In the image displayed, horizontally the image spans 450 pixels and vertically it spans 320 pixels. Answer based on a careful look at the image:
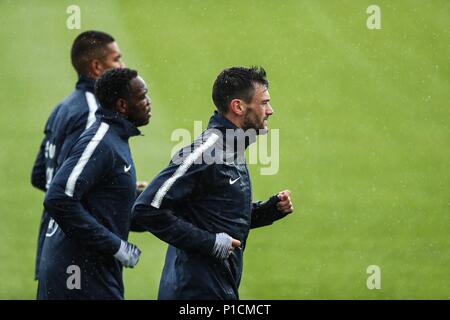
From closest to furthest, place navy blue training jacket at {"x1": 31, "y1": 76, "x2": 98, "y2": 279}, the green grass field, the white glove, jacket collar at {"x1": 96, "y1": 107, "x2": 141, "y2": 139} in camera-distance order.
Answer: the white glove, jacket collar at {"x1": 96, "y1": 107, "x2": 141, "y2": 139}, navy blue training jacket at {"x1": 31, "y1": 76, "x2": 98, "y2": 279}, the green grass field

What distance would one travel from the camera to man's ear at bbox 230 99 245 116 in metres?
5.36

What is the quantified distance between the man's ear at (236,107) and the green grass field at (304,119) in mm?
4039

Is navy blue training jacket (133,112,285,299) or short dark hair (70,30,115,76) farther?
short dark hair (70,30,115,76)

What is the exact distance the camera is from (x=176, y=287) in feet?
17.1

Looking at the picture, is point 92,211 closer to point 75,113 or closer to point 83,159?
point 83,159

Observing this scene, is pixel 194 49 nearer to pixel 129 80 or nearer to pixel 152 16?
pixel 152 16

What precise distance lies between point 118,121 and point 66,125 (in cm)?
77

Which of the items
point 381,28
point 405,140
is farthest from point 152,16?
point 405,140

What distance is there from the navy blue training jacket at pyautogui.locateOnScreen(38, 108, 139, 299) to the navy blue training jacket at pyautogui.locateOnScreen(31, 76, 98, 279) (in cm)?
63

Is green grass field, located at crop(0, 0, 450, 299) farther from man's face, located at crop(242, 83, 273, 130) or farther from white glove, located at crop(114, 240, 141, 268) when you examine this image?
man's face, located at crop(242, 83, 273, 130)

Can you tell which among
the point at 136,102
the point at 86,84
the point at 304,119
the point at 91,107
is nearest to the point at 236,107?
the point at 136,102

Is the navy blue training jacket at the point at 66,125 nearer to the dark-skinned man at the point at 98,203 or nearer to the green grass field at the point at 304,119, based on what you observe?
the dark-skinned man at the point at 98,203

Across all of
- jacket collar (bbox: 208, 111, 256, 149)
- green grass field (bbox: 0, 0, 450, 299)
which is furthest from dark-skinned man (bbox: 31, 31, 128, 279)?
green grass field (bbox: 0, 0, 450, 299)

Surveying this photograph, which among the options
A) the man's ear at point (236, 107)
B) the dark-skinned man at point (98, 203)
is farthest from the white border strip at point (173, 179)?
the dark-skinned man at point (98, 203)
